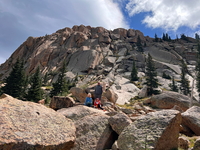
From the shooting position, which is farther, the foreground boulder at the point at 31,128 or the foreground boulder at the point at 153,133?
the foreground boulder at the point at 153,133

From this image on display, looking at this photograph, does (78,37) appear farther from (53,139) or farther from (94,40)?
(53,139)

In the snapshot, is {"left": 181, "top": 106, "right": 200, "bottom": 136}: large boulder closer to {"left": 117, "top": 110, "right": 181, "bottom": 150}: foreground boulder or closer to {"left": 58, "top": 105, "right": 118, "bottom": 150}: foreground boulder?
{"left": 117, "top": 110, "right": 181, "bottom": 150}: foreground boulder

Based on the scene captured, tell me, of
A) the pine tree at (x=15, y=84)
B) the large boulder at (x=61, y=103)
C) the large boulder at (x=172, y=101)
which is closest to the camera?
the large boulder at (x=61, y=103)

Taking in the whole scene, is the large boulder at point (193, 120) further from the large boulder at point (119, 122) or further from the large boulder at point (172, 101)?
the large boulder at point (172, 101)

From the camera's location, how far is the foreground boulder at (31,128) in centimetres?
423

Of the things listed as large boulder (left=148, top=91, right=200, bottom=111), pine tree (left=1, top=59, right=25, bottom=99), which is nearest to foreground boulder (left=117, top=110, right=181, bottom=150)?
large boulder (left=148, top=91, right=200, bottom=111)

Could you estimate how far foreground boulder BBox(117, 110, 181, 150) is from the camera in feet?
15.5

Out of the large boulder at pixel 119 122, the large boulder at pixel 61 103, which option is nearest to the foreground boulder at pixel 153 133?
the large boulder at pixel 119 122

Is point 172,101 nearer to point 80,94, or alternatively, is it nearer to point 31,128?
point 80,94

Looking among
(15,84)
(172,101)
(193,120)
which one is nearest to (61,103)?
(193,120)

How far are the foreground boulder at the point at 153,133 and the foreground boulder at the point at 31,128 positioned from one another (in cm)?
242

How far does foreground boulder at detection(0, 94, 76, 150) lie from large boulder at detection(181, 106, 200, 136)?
263 inches

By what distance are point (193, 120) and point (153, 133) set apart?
4.26 m

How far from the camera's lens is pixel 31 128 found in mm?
4961
